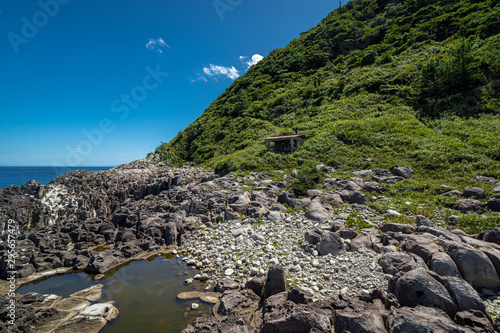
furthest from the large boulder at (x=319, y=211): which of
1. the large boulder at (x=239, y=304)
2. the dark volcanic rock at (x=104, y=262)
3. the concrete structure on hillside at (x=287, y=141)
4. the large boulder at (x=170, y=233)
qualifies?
the concrete structure on hillside at (x=287, y=141)

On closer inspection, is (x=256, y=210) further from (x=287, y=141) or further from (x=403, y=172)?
(x=287, y=141)

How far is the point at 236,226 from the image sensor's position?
1579cm

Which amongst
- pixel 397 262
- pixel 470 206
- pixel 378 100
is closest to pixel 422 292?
pixel 397 262

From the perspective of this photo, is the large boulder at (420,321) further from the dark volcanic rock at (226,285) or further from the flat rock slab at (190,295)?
Result: the flat rock slab at (190,295)

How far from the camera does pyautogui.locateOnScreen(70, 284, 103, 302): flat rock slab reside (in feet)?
31.5

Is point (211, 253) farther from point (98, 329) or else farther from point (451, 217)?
point (451, 217)

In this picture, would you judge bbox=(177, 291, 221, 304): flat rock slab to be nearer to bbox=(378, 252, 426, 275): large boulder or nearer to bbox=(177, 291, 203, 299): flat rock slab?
bbox=(177, 291, 203, 299): flat rock slab

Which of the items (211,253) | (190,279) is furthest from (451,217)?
(190,279)

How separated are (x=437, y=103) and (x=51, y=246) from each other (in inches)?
2106

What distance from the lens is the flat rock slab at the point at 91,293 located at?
9.61 meters

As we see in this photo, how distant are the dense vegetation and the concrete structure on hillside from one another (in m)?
2.18

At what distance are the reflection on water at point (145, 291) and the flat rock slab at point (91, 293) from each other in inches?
9.3

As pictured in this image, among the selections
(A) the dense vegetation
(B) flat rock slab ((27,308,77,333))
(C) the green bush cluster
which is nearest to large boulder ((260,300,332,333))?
(B) flat rock slab ((27,308,77,333))

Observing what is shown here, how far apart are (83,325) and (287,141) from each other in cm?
3487
